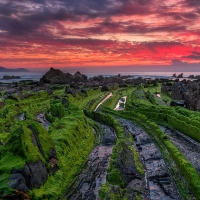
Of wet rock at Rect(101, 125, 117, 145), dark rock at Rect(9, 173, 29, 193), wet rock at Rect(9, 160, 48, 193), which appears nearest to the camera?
dark rock at Rect(9, 173, 29, 193)

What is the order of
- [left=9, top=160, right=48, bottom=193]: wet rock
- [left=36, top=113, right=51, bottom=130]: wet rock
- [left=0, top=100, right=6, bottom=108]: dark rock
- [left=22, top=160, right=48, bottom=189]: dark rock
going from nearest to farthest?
[left=9, top=160, right=48, bottom=193]: wet rock < [left=22, top=160, right=48, bottom=189]: dark rock < [left=36, top=113, right=51, bottom=130]: wet rock < [left=0, top=100, right=6, bottom=108]: dark rock

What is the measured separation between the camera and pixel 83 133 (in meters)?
39.2

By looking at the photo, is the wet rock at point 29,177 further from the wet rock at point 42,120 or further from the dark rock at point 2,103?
the dark rock at point 2,103

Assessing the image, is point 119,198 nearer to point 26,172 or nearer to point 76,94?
point 26,172

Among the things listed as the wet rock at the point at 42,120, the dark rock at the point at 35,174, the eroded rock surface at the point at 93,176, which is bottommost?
the eroded rock surface at the point at 93,176

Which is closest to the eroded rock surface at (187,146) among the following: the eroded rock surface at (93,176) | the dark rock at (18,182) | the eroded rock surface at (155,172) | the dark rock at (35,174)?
the eroded rock surface at (155,172)

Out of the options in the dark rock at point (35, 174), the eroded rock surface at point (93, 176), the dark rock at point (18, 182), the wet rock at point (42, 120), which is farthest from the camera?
the wet rock at point (42, 120)

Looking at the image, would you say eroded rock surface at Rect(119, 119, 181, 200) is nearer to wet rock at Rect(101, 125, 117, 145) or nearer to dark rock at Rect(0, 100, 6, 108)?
wet rock at Rect(101, 125, 117, 145)

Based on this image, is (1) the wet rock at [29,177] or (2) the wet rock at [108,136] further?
(2) the wet rock at [108,136]

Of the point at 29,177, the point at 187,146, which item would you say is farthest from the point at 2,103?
the point at 29,177

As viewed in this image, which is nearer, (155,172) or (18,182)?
(18,182)

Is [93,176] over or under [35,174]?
under

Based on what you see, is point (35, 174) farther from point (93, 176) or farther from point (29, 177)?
point (93, 176)

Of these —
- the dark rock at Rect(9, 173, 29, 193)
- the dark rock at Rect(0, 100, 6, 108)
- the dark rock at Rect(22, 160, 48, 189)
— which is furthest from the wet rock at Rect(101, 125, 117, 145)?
the dark rock at Rect(0, 100, 6, 108)
